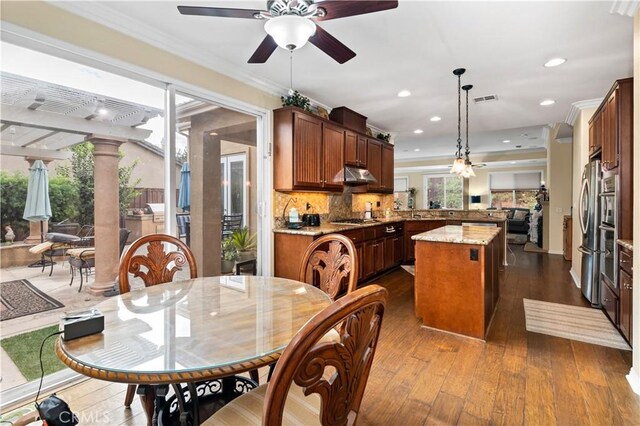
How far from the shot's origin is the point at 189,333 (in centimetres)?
117

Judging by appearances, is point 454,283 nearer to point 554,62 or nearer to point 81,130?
point 554,62

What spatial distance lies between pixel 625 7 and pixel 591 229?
91.1 inches

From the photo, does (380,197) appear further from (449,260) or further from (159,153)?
(159,153)

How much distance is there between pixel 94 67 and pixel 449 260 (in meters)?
3.39

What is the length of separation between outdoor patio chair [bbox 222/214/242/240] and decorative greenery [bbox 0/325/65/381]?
67.8 inches

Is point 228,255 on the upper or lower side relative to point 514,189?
lower

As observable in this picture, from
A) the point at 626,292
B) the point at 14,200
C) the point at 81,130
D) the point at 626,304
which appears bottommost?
the point at 626,304

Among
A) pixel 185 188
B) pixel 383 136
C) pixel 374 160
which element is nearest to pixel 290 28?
pixel 185 188

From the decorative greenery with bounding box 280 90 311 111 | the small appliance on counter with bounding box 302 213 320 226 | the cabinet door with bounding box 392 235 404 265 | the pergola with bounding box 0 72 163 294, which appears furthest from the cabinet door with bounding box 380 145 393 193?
the pergola with bounding box 0 72 163 294

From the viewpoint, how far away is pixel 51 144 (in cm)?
229

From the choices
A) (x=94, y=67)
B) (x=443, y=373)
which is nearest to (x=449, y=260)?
(x=443, y=373)

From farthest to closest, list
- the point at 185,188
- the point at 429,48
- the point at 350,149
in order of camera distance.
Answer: the point at 350,149
the point at 185,188
the point at 429,48

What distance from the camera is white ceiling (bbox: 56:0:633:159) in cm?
239

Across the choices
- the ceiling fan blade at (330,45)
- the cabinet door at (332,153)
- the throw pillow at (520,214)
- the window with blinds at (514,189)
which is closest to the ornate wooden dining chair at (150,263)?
the ceiling fan blade at (330,45)
